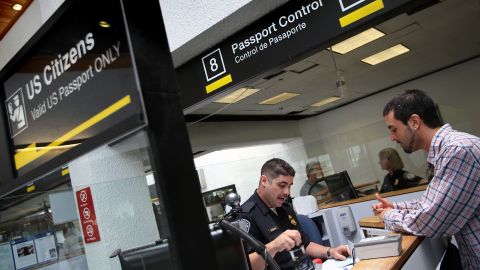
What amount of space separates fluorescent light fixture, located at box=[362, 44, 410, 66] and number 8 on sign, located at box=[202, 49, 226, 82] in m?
4.09

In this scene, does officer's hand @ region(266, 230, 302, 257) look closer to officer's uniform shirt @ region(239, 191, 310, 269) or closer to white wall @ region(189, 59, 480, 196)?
officer's uniform shirt @ region(239, 191, 310, 269)

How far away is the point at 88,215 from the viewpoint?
1.49 metres

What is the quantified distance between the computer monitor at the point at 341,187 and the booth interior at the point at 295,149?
16 mm

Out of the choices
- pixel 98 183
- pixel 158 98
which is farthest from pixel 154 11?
pixel 98 183

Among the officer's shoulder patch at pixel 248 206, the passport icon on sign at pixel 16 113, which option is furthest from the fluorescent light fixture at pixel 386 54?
the passport icon on sign at pixel 16 113

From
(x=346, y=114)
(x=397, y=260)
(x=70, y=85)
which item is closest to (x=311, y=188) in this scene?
(x=346, y=114)

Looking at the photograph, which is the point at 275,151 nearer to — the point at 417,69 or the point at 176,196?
the point at 417,69

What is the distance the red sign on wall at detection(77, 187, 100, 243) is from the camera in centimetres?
143

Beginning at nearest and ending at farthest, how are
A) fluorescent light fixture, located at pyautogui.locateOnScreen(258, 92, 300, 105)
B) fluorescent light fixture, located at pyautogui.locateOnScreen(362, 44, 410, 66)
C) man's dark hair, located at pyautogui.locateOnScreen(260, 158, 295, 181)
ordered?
man's dark hair, located at pyautogui.locateOnScreen(260, 158, 295, 181)
fluorescent light fixture, located at pyautogui.locateOnScreen(362, 44, 410, 66)
fluorescent light fixture, located at pyautogui.locateOnScreen(258, 92, 300, 105)

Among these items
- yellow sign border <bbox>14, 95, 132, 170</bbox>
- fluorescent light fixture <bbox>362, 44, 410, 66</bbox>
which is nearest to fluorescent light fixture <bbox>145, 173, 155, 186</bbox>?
yellow sign border <bbox>14, 95, 132, 170</bbox>

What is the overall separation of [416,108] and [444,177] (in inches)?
15.4

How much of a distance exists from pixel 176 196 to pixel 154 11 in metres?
0.34

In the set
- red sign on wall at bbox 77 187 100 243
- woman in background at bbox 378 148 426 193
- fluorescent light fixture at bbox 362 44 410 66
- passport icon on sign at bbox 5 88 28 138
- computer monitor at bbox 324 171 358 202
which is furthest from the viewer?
fluorescent light fixture at bbox 362 44 410 66

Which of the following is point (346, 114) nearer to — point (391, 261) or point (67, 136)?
point (391, 261)
